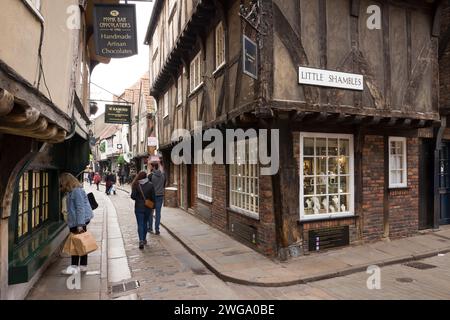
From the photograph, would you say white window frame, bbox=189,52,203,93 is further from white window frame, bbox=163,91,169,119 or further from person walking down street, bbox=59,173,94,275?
person walking down street, bbox=59,173,94,275

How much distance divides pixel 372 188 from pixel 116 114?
1262 cm

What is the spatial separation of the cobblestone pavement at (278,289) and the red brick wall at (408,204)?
123 centimetres

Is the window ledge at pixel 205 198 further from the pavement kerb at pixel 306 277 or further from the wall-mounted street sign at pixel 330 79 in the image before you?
the wall-mounted street sign at pixel 330 79

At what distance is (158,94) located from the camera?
18281mm

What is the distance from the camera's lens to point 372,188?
7848 millimetres

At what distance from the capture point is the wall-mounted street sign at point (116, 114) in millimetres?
16453

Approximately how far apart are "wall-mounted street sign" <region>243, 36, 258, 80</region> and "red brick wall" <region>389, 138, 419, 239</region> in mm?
4616

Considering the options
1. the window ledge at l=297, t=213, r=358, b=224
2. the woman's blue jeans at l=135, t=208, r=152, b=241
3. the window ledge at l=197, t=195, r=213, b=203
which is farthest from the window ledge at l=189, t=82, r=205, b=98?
the window ledge at l=297, t=213, r=358, b=224

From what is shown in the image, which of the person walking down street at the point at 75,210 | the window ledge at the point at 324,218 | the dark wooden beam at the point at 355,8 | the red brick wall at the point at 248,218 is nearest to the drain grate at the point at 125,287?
the person walking down street at the point at 75,210

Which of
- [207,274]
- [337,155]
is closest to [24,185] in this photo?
[207,274]

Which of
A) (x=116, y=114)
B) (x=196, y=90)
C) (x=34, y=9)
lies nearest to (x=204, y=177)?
(x=196, y=90)

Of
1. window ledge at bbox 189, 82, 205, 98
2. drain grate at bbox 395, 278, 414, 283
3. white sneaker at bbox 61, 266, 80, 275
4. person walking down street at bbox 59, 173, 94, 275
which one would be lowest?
drain grate at bbox 395, 278, 414, 283

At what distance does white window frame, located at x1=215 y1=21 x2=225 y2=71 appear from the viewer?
27.8 ft

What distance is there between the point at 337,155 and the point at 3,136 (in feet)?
20.5
